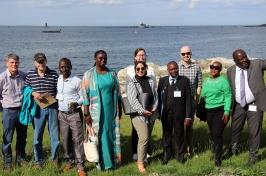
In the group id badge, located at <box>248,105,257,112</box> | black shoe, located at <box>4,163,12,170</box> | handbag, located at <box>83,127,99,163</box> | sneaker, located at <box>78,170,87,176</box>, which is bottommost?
sneaker, located at <box>78,170,87,176</box>

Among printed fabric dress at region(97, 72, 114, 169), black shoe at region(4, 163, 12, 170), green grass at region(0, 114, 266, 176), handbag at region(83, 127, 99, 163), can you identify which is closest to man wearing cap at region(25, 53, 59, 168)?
green grass at region(0, 114, 266, 176)

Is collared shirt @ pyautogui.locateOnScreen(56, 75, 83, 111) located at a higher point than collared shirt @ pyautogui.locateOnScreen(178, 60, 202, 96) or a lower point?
lower

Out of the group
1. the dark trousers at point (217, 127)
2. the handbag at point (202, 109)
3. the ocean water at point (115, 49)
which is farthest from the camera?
the ocean water at point (115, 49)

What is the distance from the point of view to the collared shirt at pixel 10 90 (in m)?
8.42

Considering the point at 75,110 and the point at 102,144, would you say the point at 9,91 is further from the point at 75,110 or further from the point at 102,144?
the point at 102,144

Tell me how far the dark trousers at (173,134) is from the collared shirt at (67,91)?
180 centimetres

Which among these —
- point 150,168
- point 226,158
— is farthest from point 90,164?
point 226,158

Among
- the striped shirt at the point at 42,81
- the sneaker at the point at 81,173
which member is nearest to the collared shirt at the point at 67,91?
the striped shirt at the point at 42,81

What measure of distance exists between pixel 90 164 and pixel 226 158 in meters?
2.76

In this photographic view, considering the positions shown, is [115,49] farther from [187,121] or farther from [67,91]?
[67,91]

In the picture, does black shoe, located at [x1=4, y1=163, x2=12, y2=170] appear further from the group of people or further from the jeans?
the jeans

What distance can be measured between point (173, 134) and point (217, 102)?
1094 mm

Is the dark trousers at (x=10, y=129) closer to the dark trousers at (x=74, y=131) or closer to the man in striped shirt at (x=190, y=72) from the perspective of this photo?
the dark trousers at (x=74, y=131)

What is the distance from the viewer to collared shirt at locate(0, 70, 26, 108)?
27.6ft
